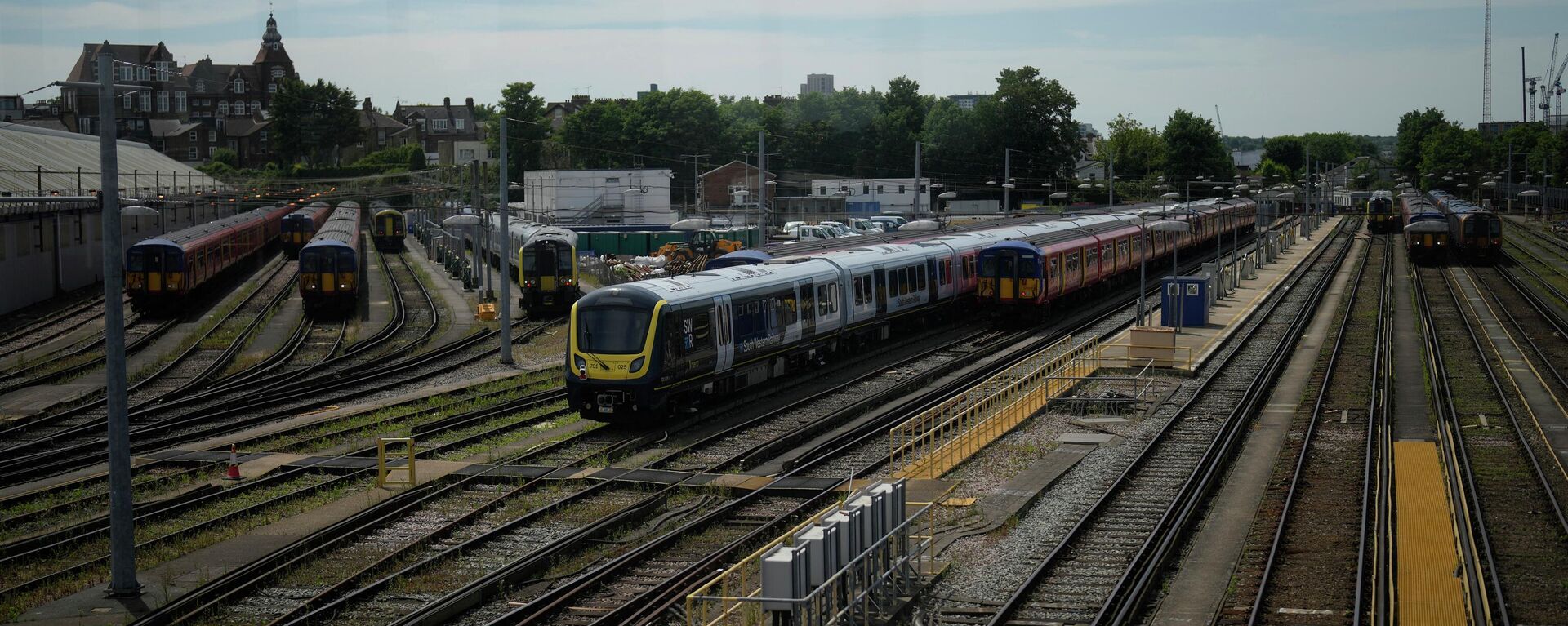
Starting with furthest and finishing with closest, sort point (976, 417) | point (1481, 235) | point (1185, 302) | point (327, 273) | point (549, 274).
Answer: point (1481, 235) < point (327, 273) < point (549, 274) < point (1185, 302) < point (976, 417)

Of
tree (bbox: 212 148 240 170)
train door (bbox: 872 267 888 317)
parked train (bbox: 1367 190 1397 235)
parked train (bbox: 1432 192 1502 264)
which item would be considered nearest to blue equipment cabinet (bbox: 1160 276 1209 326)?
train door (bbox: 872 267 888 317)

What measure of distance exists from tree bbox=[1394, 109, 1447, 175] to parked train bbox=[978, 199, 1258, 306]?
388 feet

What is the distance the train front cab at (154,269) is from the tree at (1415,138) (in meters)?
151

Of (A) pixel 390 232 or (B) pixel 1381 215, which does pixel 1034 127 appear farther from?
(A) pixel 390 232

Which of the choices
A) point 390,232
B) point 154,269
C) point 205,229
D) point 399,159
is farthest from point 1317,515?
point 399,159

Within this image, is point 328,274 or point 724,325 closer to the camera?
point 724,325

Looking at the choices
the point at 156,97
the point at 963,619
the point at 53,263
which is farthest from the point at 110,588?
the point at 156,97

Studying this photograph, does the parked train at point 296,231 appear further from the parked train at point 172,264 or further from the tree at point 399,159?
the tree at point 399,159

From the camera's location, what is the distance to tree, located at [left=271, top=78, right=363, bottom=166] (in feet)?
438

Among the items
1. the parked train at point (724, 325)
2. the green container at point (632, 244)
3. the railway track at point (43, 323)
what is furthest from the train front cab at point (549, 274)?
the green container at point (632, 244)

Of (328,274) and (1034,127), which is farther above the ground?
(1034,127)

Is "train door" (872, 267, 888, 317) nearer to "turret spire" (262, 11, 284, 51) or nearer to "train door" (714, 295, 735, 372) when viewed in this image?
"train door" (714, 295, 735, 372)

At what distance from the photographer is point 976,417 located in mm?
24031

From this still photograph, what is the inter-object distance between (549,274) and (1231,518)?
102ft
